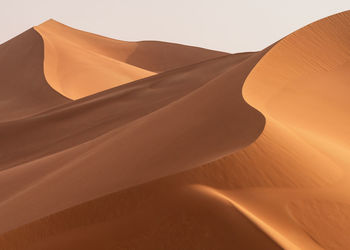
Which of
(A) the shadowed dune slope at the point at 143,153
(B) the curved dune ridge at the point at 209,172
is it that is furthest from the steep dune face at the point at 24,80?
(A) the shadowed dune slope at the point at 143,153

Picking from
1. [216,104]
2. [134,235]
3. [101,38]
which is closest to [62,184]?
[134,235]

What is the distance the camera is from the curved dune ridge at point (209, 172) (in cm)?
466

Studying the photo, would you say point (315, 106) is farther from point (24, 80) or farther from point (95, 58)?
point (95, 58)

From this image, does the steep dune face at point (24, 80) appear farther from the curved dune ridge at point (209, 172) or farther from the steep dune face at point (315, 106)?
the steep dune face at point (315, 106)

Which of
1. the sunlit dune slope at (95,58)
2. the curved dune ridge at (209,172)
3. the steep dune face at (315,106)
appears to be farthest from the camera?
the sunlit dune slope at (95,58)

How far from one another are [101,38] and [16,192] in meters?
27.2

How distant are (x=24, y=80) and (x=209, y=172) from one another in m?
16.6

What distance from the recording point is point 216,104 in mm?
7176

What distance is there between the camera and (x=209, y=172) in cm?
516

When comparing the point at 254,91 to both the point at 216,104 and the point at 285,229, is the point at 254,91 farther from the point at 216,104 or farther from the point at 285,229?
the point at 285,229

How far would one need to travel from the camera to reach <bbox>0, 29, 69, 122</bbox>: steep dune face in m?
17.5

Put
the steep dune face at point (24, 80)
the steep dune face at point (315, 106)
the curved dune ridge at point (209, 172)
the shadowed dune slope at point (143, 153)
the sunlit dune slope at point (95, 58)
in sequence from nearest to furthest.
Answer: the curved dune ridge at point (209, 172) < the steep dune face at point (315, 106) < the shadowed dune slope at point (143, 153) < the steep dune face at point (24, 80) < the sunlit dune slope at point (95, 58)

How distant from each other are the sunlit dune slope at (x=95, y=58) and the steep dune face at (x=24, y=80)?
367mm

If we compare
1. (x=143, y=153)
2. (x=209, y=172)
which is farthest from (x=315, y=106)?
(x=209, y=172)
